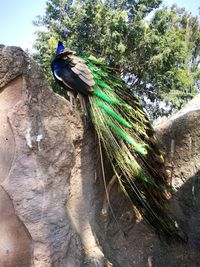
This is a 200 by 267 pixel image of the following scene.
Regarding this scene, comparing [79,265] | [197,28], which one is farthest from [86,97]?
[197,28]

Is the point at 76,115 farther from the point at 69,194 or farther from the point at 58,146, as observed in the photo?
the point at 69,194

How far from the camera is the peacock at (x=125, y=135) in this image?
282 centimetres

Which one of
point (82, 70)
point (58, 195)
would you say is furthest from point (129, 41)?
point (58, 195)

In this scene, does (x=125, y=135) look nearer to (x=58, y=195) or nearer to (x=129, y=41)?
(x=58, y=195)

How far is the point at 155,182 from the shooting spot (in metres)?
2.93

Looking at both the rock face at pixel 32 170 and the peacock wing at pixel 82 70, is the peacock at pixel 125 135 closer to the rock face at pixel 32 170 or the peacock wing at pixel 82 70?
the peacock wing at pixel 82 70

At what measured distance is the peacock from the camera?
2.82 m

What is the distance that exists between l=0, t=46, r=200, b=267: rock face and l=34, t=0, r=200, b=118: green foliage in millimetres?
8072

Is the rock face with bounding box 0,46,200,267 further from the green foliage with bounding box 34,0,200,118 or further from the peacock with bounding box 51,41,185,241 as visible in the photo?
the green foliage with bounding box 34,0,200,118

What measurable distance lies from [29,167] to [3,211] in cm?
37

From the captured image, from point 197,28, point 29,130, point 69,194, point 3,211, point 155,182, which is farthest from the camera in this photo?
point 197,28

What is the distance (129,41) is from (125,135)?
9.27m

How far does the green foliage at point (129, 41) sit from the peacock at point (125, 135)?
768 centimetres

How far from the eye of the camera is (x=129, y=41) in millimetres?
11500
